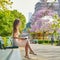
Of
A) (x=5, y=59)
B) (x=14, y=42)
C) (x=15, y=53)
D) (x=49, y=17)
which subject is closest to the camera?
(x=5, y=59)

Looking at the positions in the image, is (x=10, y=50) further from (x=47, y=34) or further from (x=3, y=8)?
(x=47, y=34)

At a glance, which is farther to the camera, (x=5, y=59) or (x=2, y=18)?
(x=2, y=18)

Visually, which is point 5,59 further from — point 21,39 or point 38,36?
point 38,36

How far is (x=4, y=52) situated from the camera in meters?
5.50

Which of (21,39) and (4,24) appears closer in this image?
(21,39)

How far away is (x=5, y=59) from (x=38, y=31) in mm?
82286

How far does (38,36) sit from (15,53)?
81558 mm

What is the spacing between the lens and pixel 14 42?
Result: 9.73 meters

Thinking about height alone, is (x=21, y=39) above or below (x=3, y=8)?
below

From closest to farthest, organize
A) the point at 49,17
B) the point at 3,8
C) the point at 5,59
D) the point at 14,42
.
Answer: the point at 5,59
the point at 14,42
the point at 3,8
the point at 49,17

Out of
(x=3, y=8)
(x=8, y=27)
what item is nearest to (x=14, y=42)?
(x=3, y=8)

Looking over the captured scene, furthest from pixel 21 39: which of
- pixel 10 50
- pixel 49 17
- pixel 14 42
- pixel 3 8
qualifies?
pixel 49 17

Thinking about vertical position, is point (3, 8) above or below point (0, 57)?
above

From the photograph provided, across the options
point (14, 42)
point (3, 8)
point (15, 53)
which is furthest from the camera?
point (3, 8)
